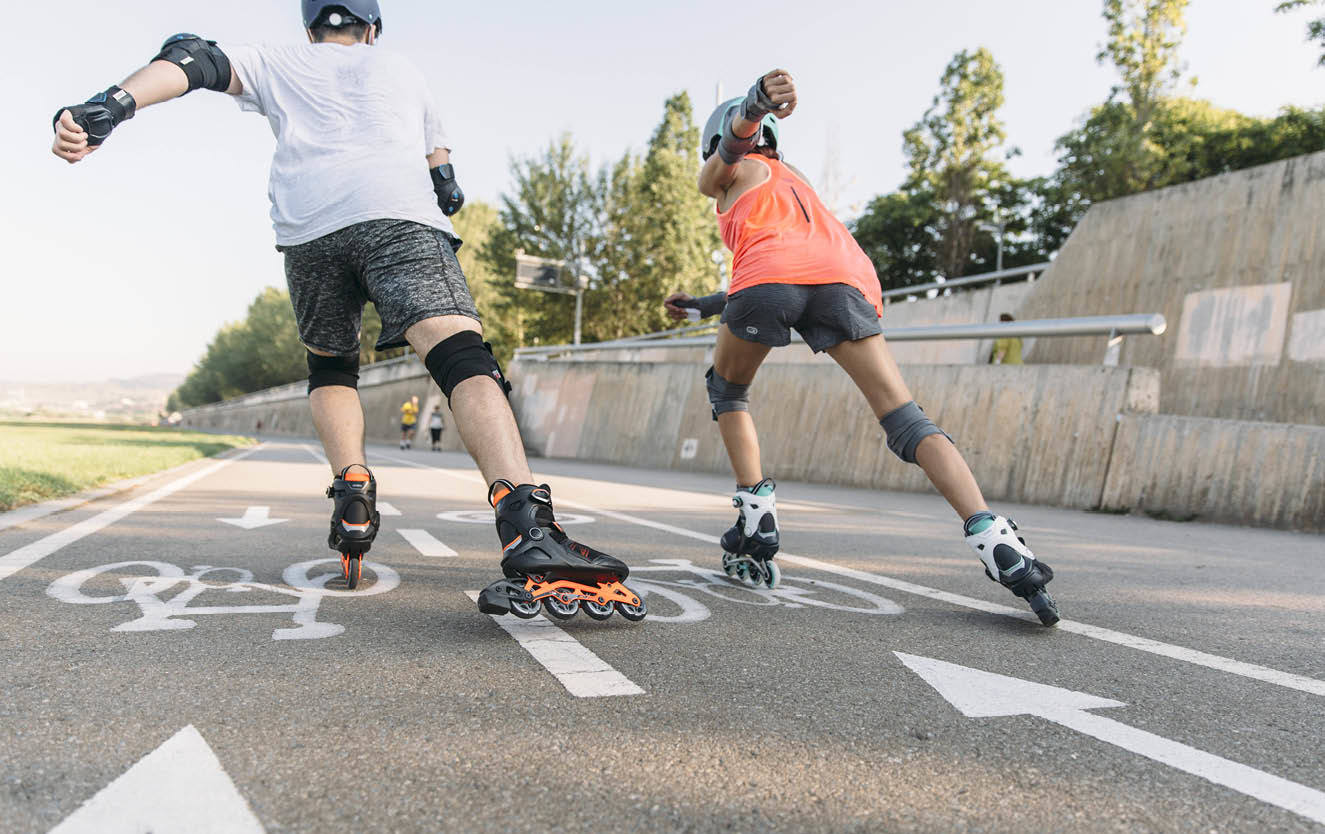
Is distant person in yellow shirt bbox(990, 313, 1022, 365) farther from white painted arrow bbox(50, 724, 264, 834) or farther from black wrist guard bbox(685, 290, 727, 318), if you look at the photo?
white painted arrow bbox(50, 724, 264, 834)

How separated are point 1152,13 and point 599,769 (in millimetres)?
41960

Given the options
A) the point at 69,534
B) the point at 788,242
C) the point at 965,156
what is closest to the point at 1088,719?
the point at 788,242

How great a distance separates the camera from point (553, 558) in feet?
8.23

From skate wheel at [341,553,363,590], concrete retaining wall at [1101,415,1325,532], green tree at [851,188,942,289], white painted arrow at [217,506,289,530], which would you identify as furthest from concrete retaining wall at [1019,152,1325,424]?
green tree at [851,188,942,289]

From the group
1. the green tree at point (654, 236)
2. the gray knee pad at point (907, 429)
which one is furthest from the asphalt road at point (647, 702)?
the green tree at point (654, 236)

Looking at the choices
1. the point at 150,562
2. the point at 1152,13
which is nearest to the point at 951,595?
the point at 150,562

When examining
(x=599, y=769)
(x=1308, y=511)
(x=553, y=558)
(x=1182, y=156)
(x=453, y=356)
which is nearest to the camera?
(x=599, y=769)

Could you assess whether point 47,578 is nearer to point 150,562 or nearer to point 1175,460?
point 150,562

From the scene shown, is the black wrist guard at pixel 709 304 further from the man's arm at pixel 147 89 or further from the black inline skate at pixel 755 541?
the man's arm at pixel 147 89

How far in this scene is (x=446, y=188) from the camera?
10.7 feet

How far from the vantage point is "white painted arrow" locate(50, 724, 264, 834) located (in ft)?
4.24

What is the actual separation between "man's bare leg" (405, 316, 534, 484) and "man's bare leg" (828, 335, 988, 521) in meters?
1.13

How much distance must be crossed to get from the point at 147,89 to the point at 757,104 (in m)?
1.82

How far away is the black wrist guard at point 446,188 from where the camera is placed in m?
3.26
